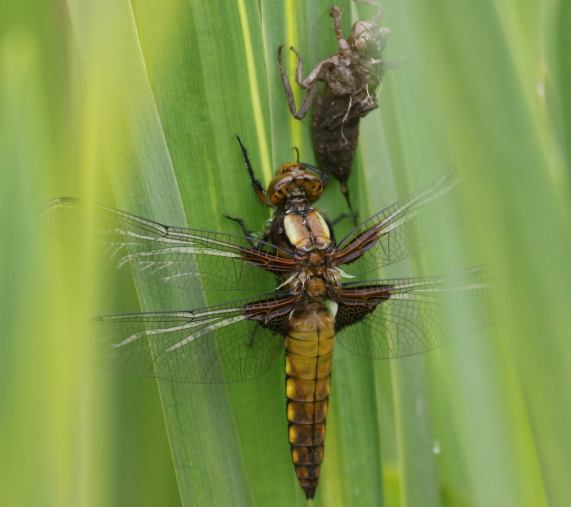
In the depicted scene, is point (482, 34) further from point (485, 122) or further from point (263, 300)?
point (263, 300)

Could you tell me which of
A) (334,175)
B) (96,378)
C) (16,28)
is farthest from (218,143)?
(96,378)

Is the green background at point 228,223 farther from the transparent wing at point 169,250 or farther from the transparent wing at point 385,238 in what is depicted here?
the transparent wing at point 385,238

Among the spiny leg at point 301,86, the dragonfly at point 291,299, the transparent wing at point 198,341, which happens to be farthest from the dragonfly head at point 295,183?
the transparent wing at point 198,341

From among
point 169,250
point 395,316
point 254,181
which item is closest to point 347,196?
point 254,181

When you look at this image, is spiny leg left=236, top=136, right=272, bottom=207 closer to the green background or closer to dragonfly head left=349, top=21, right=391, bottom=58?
the green background

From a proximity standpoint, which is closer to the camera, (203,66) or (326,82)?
(203,66)
